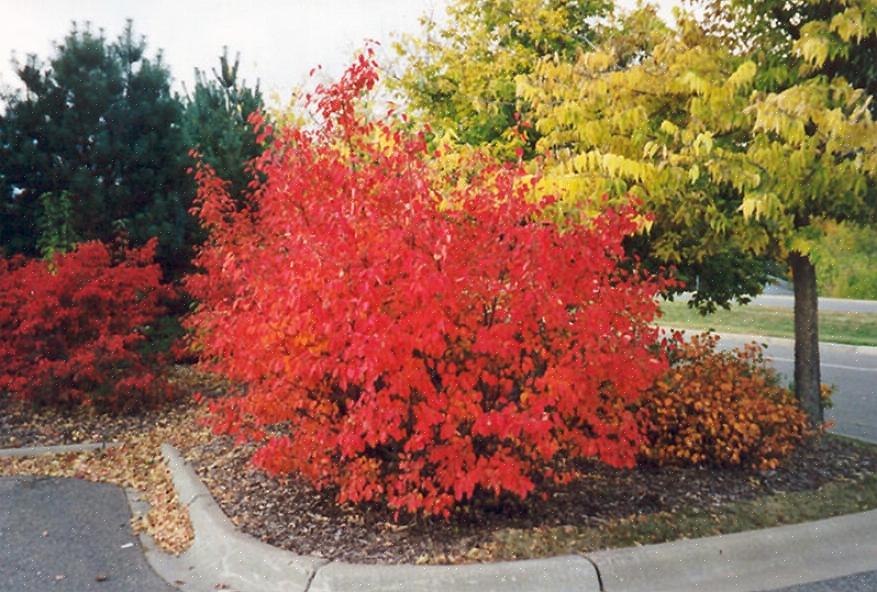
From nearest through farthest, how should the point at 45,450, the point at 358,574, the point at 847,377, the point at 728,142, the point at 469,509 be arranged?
1. the point at 358,574
2. the point at 469,509
3. the point at 728,142
4. the point at 45,450
5. the point at 847,377

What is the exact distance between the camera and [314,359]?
5.42 metres

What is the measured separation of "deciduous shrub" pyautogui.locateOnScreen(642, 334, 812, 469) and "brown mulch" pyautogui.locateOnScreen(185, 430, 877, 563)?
143 mm

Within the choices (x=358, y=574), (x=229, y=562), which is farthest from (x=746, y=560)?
(x=229, y=562)

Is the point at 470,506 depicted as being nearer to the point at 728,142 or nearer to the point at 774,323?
the point at 728,142

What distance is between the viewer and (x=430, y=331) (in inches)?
192

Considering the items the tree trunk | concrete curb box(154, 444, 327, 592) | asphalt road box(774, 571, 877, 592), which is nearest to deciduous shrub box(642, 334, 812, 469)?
the tree trunk

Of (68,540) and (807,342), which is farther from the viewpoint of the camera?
(807,342)

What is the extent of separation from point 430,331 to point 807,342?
180 inches

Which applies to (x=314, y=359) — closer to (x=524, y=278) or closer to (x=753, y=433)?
(x=524, y=278)

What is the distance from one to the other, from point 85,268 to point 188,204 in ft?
13.9

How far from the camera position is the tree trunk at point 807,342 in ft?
25.4

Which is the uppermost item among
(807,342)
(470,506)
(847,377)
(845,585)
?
(807,342)

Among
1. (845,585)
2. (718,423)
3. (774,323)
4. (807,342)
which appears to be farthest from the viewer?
(774,323)

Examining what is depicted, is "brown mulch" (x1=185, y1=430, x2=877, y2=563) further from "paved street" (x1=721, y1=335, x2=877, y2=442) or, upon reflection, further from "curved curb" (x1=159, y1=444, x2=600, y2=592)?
"paved street" (x1=721, y1=335, x2=877, y2=442)
